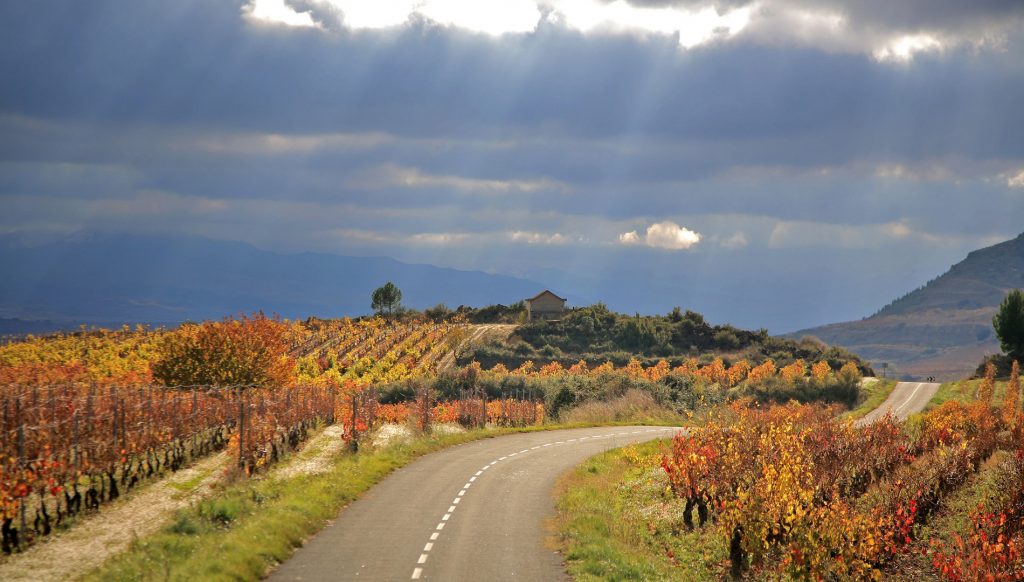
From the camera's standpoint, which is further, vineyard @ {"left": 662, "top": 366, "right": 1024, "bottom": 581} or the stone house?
the stone house

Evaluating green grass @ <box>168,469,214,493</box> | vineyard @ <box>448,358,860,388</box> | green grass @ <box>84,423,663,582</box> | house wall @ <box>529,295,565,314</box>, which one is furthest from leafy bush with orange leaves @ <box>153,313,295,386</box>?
house wall @ <box>529,295,565,314</box>

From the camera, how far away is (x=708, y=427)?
2611 cm

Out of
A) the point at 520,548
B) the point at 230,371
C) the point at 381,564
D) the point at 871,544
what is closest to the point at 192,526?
the point at 381,564

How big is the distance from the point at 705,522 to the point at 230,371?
104 feet

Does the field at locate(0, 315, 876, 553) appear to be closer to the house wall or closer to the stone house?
the stone house

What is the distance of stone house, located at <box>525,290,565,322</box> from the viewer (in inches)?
5669

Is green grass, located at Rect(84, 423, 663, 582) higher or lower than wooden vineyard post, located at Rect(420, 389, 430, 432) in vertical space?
lower

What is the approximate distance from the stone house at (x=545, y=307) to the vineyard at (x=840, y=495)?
10770 centimetres

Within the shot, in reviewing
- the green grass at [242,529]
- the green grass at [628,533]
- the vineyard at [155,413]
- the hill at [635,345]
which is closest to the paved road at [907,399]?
the hill at [635,345]

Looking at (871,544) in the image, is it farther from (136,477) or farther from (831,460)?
Answer: (136,477)

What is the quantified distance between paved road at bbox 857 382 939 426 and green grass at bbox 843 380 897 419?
623 millimetres

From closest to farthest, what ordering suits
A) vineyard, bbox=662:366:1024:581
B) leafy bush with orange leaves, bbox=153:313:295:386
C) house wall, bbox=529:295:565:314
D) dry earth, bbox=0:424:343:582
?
dry earth, bbox=0:424:343:582 < vineyard, bbox=662:366:1024:581 < leafy bush with orange leaves, bbox=153:313:295:386 < house wall, bbox=529:295:565:314

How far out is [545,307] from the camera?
479 ft

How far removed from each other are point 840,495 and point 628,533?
734 cm
